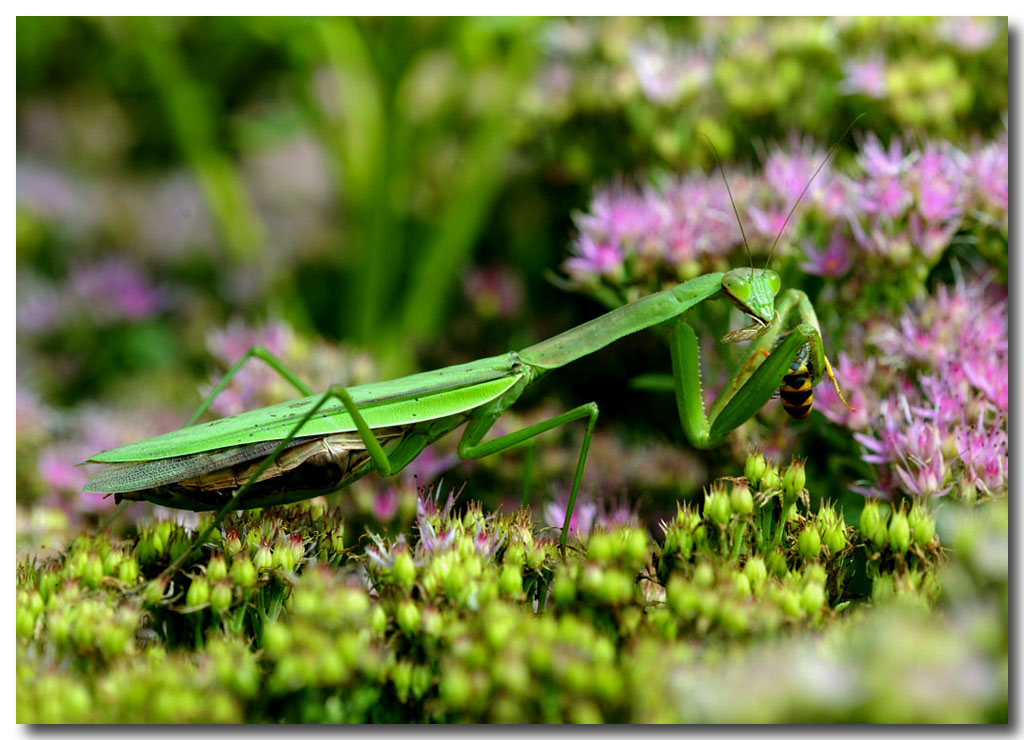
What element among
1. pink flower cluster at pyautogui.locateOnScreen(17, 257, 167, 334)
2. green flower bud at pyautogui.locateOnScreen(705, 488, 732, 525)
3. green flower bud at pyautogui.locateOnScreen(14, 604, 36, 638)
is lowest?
green flower bud at pyautogui.locateOnScreen(14, 604, 36, 638)

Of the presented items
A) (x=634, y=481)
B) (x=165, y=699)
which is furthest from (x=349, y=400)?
(x=634, y=481)

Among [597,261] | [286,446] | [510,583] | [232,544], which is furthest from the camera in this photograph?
[597,261]

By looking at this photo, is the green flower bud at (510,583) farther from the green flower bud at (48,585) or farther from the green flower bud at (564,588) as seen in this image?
the green flower bud at (48,585)

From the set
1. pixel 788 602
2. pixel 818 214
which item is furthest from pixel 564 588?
pixel 818 214

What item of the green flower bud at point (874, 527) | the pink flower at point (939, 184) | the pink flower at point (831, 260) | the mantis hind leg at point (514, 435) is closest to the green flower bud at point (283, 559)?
the mantis hind leg at point (514, 435)

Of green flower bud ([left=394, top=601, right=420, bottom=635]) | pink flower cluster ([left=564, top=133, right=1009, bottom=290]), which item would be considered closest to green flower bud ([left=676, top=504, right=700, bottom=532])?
green flower bud ([left=394, top=601, right=420, bottom=635])

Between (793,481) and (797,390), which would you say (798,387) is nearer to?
(797,390)

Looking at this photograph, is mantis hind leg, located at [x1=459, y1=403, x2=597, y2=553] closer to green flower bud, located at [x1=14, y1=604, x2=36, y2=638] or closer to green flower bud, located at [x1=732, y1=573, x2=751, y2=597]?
green flower bud, located at [x1=732, y1=573, x2=751, y2=597]
